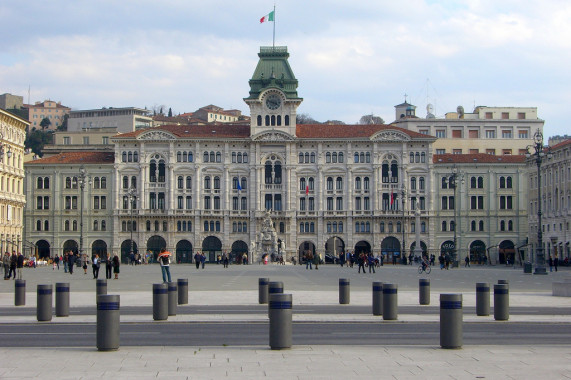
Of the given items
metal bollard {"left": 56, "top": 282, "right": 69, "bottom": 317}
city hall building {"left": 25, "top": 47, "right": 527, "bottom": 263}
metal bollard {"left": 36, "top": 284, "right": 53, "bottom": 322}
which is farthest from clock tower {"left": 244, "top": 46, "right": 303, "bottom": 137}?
metal bollard {"left": 36, "top": 284, "right": 53, "bottom": 322}

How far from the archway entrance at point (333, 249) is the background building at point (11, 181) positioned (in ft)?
125

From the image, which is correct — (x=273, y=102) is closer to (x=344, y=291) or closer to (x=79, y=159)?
(x=79, y=159)

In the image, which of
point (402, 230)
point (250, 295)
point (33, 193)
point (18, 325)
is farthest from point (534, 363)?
point (33, 193)

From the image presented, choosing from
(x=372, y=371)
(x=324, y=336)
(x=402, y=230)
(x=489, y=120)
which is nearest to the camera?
(x=372, y=371)

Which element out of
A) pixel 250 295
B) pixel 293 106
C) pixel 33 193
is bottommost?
pixel 250 295

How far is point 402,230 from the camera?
370ft

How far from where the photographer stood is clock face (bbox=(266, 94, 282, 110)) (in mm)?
116000

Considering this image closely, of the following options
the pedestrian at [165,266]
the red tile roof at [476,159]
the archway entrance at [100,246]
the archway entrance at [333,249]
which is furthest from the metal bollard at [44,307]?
the red tile roof at [476,159]

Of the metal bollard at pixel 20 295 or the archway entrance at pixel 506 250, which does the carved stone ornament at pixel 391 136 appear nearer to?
the archway entrance at pixel 506 250

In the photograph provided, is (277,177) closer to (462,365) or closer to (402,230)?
(402,230)

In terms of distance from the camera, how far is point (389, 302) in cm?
2394

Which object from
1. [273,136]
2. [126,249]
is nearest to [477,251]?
[273,136]

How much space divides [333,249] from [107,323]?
111 m

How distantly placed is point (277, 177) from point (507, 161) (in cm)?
2981
